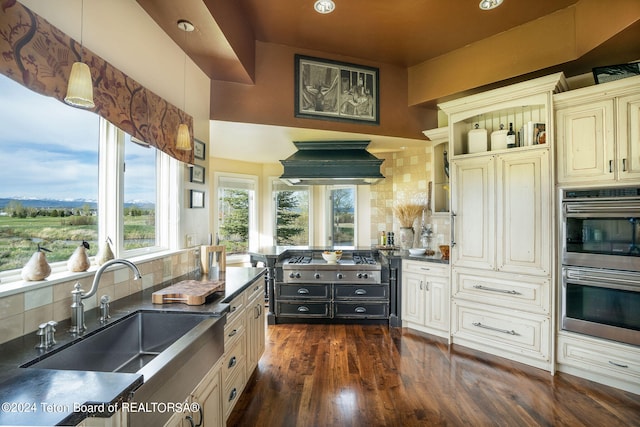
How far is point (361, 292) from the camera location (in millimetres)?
3812

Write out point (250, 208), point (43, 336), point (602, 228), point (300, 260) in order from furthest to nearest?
1. point (250, 208)
2. point (300, 260)
3. point (602, 228)
4. point (43, 336)

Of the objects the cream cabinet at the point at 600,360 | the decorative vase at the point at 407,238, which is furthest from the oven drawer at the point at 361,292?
the cream cabinet at the point at 600,360

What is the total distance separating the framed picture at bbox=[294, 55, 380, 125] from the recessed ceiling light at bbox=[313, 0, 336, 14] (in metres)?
0.73

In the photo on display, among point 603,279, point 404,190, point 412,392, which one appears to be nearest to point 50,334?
point 412,392

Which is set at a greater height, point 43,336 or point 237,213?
point 237,213

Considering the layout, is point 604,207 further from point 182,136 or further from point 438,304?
point 182,136

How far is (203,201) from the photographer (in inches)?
118

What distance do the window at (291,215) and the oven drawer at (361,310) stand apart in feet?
6.77

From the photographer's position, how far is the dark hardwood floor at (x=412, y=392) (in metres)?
2.06

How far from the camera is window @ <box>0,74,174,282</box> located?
1340mm

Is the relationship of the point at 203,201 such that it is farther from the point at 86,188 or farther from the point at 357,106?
the point at 357,106

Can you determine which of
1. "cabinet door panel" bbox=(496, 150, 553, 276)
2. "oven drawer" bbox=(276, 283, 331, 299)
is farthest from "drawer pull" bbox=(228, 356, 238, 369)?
"cabinet door panel" bbox=(496, 150, 553, 276)

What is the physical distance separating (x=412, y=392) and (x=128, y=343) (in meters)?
2.00

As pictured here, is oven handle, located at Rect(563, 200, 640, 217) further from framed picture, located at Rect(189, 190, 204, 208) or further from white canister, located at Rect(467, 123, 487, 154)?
framed picture, located at Rect(189, 190, 204, 208)
